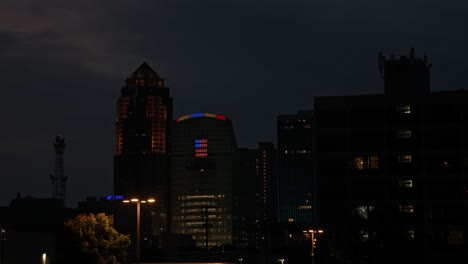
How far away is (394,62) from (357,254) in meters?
62.9

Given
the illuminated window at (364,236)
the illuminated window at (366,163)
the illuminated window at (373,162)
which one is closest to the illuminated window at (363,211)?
the illuminated window at (366,163)

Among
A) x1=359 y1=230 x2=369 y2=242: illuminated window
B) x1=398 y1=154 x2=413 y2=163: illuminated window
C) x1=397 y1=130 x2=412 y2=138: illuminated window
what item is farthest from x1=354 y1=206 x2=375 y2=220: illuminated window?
x1=359 y1=230 x2=369 y2=242: illuminated window

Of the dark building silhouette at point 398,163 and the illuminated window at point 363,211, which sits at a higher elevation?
the dark building silhouette at point 398,163

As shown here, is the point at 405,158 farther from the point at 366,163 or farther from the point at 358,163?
the point at 358,163

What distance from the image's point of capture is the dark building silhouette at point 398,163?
11900cm

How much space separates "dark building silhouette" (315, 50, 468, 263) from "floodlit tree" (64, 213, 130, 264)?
1964 inches

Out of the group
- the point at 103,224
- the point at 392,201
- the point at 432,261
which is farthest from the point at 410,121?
the point at 103,224

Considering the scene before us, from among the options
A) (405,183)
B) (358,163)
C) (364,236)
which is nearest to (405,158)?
(405,183)

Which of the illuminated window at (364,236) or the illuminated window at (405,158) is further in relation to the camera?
the illuminated window at (405,158)

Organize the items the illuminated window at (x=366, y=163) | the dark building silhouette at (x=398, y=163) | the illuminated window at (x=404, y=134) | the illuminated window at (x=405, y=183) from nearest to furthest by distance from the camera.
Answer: the dark building silhouette at (x=398, y=163), the illuminated window at (x=405, y=183), the illuminated window at (x=404, y=134), the illuminated window at (x=366, y=163)

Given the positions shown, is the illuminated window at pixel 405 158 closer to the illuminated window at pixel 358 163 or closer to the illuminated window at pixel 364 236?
the illuminated window at pixel 358 163

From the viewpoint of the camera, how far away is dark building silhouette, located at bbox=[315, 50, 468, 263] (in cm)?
11900

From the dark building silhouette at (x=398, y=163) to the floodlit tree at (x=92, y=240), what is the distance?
49.9 meters

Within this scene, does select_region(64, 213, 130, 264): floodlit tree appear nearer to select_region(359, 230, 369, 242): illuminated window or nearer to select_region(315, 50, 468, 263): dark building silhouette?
select_region(359, 230, 369, 242): illuminated window
